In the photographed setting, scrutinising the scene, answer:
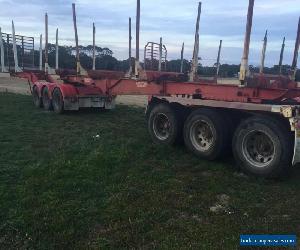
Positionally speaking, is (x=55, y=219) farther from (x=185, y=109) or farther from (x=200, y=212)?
(x=185, y=109)

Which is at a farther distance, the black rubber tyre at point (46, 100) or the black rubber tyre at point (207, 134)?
the black rubber tyre at point (46, 100)

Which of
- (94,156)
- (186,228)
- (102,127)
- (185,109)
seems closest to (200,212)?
(186,228)

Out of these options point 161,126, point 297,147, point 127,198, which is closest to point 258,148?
point 297,147

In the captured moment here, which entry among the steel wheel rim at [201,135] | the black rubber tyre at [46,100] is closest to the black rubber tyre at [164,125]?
the steel wheel rim at [201,135]

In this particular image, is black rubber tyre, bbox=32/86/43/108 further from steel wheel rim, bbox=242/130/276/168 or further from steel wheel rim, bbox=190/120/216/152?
steel wheel rim, bbox=242/130/276/168

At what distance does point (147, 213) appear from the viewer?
4.98 m

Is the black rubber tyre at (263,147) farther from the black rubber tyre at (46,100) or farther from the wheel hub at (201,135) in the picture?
the black rubber tyre at (46,100)

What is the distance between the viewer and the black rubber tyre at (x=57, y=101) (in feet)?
45.6

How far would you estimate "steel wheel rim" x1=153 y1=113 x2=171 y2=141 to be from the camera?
8.66 meters

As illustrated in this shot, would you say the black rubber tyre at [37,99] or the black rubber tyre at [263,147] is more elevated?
the black rubber tyre at [263,147]

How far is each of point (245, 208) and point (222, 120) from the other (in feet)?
7.62

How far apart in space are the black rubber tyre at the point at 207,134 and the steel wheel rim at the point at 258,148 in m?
0.52

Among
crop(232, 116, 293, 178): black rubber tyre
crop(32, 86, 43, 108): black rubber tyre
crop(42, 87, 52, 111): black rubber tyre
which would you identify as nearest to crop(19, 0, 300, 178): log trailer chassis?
crop(232, 116, 293, 178): black rubber tyre

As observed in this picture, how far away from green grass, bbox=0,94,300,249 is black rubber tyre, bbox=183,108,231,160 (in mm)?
240
